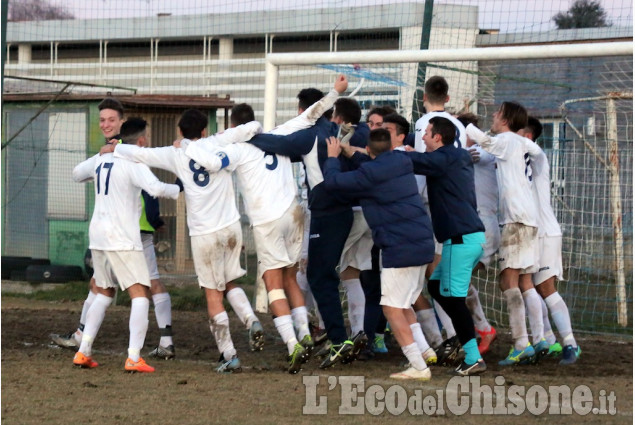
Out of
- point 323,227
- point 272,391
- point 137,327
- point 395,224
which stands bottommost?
point 272,391

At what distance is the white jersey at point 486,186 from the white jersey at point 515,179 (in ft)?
0.71

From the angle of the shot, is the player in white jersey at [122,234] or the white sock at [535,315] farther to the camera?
the white sock at [535,315]

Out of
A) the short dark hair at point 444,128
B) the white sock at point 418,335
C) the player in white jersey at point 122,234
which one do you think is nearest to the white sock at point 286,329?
the white sock at point 418,335

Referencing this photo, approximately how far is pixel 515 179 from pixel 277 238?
215 cm

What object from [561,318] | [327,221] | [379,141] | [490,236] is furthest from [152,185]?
[561,318]

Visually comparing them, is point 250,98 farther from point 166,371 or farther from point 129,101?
point 166,371

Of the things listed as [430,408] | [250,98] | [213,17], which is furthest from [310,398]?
[250,98]

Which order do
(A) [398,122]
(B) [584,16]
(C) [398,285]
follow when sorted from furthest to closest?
(B) [584,16], (A) [398,122], (C) [398,285]

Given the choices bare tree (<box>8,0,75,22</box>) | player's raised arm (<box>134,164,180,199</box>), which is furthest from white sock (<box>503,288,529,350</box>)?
bare tree (<box>8,0,75,22</box>)

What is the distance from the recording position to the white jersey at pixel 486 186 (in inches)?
370

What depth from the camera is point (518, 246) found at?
29.7 ft

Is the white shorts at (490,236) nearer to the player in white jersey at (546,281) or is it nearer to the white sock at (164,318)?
the player in white jersey at (546,281)

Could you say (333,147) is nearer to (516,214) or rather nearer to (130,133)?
(130,133)

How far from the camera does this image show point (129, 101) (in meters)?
15.6
